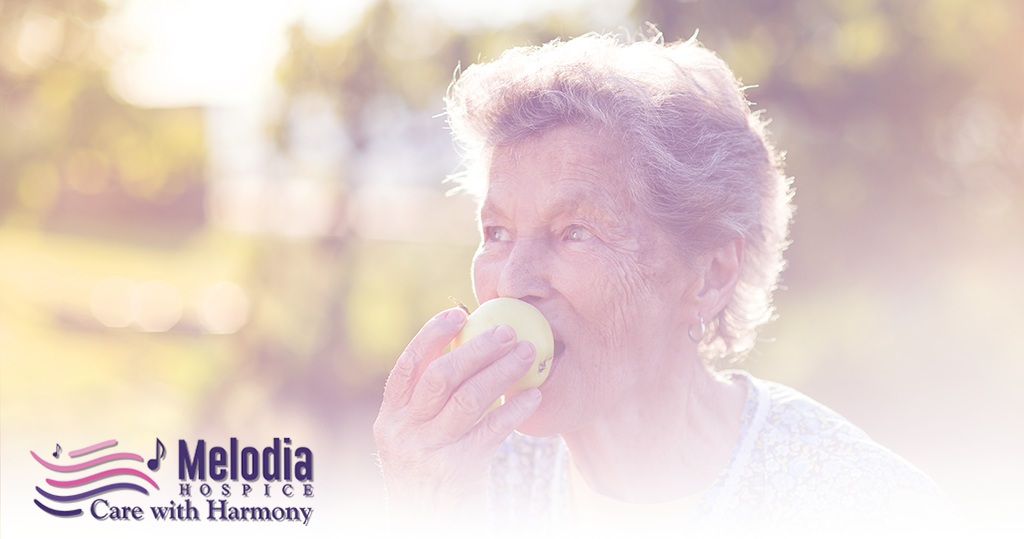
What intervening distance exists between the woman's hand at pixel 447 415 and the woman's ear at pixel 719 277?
0.67 metres

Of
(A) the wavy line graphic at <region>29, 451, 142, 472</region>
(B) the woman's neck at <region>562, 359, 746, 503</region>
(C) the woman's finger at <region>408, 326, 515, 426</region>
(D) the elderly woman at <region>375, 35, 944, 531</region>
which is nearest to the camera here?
(C) the woman's finger at <region>408, 326, 515, 426</region>

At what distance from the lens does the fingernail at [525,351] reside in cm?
212

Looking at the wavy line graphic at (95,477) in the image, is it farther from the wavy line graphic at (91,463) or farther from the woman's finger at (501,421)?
the woman's finger at (501,421)

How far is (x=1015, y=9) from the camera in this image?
17.7 feet

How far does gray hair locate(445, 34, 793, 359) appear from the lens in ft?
7.98

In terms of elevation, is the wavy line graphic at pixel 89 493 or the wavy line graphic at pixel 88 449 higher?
the wavy line graphic at pixel 88 449

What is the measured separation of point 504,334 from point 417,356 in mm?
213

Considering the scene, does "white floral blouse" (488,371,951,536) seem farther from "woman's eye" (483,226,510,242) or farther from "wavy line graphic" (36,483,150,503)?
"wavy line graphic" (36,483,150,503)

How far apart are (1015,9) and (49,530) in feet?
18.8

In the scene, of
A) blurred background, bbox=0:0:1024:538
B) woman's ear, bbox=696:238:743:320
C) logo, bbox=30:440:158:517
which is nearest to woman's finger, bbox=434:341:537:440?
woman's ear, bbox=696:238:743:320

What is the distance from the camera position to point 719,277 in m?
2.62

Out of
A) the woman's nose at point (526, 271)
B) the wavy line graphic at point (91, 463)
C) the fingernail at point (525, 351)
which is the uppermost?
the wavy line graphic at point (91, 463)

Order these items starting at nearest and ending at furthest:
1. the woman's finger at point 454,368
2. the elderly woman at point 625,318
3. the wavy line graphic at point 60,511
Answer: the woman's finger at point 454,368 → the elderly woman at point 625,318 → the wavy line graphic at point 60,511

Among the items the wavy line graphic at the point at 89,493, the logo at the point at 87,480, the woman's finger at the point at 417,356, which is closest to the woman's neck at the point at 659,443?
the woman's finger at the point at 417,356
